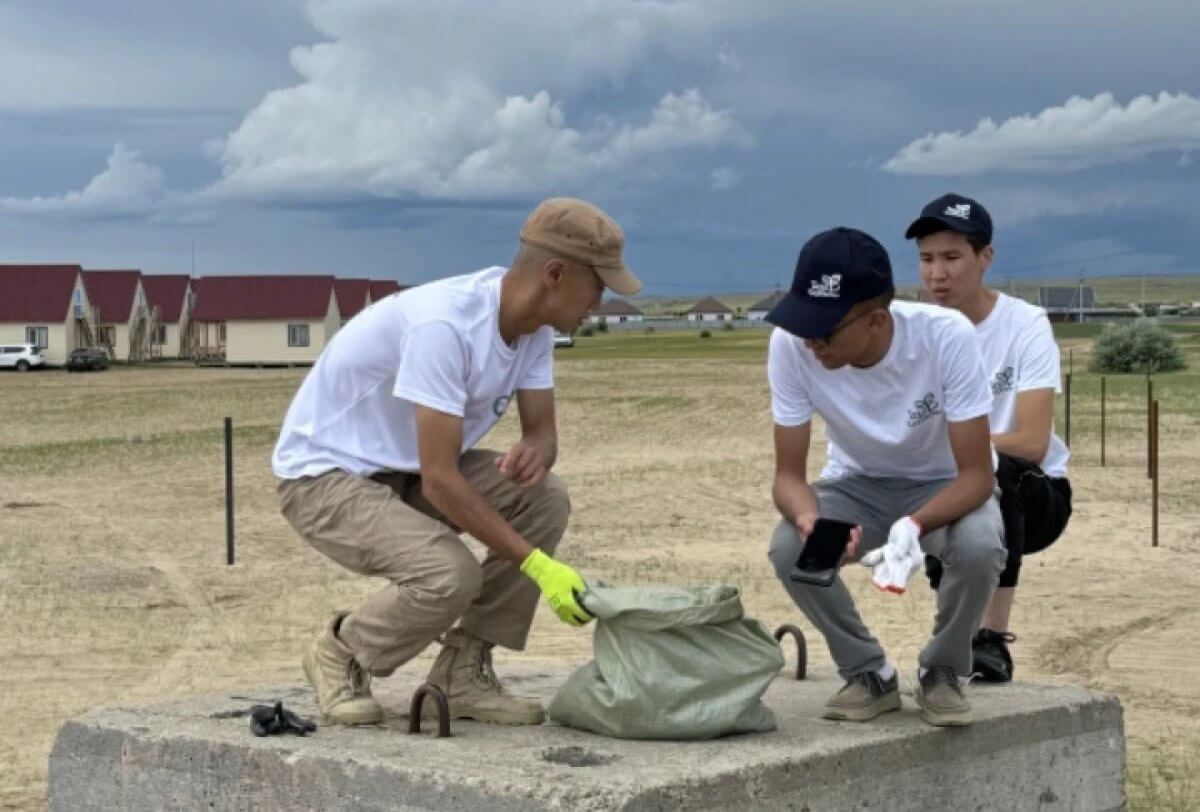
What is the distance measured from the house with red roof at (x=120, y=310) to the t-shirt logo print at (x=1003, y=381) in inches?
2597

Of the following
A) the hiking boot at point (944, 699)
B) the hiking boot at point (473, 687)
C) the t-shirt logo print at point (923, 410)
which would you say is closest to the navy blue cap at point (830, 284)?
the t-shirt logo print at point (923, 410)

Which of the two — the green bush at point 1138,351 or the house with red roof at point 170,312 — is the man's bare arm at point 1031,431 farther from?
the house with red roof at point 170,312

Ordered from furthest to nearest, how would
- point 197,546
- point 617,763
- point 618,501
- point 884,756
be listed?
point 618,501 → point 197,546 → point 884,756 → point 617,763

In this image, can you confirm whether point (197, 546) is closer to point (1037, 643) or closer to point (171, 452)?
point (1037, 643)

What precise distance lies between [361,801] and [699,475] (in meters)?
13.8

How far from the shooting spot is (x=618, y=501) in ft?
52.6

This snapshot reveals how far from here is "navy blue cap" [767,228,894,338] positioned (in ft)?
15.6

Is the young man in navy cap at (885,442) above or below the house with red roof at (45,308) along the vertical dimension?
below

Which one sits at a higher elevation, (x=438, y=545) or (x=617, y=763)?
(x=438, y=545)

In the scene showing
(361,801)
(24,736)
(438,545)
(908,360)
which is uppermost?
(908,360)

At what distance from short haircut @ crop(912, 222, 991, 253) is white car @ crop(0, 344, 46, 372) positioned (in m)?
55.5

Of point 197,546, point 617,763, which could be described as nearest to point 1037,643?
point 617,763

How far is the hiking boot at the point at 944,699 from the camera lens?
505 centimetres

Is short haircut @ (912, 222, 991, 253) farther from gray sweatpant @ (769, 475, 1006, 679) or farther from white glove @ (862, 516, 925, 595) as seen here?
white glove @ (862, 516, 925, 595)
